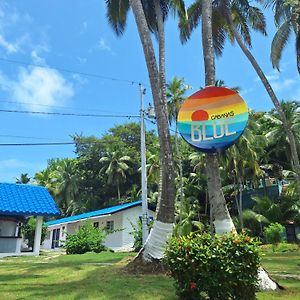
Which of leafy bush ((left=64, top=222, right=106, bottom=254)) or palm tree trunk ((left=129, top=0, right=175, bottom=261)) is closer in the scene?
palm tree trunk ((left=129, top=0, right=175, bottom=261))

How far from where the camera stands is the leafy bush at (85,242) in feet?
71.9

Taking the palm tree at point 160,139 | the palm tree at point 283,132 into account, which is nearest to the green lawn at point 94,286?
the palm tree at point 160,139

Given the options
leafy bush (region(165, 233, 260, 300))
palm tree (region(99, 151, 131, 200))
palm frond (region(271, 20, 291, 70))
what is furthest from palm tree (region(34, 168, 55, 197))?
leafy bush (region(165, 233, 260, 300))

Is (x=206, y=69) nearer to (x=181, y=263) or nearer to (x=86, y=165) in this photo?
(x=181, y=263)

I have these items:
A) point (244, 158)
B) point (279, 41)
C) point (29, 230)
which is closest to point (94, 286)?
point (279, 41)

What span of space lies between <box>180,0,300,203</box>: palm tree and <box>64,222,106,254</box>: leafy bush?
12244 millimetres

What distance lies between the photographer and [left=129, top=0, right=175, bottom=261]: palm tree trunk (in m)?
10.4

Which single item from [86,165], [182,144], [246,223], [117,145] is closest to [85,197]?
[86,165]

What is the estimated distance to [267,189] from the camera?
35688 millimetres

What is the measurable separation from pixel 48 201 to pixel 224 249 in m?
18.0

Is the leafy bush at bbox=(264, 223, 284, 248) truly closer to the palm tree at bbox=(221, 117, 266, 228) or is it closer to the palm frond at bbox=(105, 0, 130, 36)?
the palm tree at bbox=(221, 117, 266, 228)

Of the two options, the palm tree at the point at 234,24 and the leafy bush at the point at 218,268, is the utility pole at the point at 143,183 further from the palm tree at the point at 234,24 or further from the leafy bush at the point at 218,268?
the leafy bush at the point at 218,268

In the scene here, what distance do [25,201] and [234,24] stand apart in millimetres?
15398

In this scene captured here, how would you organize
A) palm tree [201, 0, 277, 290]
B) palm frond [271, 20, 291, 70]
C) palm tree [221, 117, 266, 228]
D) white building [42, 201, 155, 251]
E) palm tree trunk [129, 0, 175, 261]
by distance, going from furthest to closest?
white building [42, 201, 155, 251] < palm tree [221, 117, 266, 228] < palm frond [271, 20, 291, 70] < palm tree trunk [129, 0, 175, 261] < palm tree [201, 0, 277, 290]
